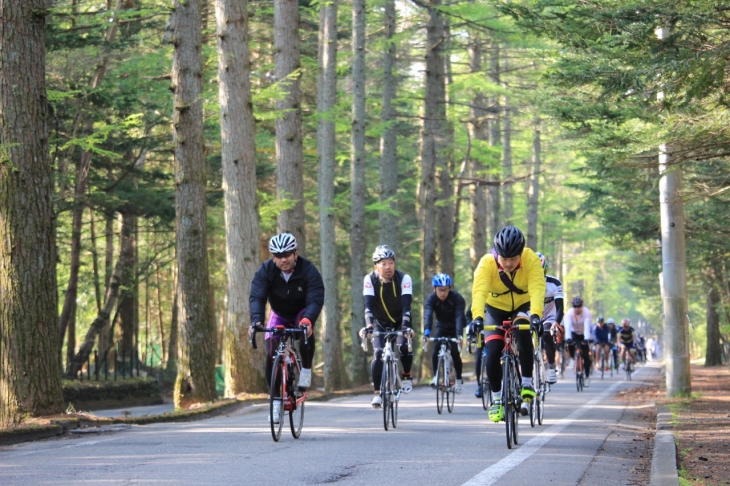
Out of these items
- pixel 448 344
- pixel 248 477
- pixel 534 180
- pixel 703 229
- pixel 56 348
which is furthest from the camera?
pixel 534 180

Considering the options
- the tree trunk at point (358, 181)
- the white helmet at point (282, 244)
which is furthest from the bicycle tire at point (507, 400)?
the tree trunk at point (358, 181)

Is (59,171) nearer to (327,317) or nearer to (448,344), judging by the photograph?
(327,317)

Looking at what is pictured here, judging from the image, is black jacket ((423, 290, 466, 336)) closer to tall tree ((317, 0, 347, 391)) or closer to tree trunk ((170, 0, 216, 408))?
tree trunk ((170, 0, 216, 408))

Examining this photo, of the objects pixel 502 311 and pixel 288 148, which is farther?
pixel 288 148

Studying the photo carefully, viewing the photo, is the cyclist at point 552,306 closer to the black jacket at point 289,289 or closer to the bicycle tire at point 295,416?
the bicycle tire at point 295,416

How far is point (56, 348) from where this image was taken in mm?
12383

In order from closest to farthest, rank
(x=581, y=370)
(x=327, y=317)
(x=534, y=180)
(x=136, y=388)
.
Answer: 1. (x=581, y=370)
2. (x=327, y=317)
3. (x=136, y=388)
4. (x=534, y=180)

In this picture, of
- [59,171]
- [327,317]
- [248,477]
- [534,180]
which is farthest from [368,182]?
[248,477]

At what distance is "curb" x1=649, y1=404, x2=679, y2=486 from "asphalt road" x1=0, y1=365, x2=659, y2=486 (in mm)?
346

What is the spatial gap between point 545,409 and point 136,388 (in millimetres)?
15497

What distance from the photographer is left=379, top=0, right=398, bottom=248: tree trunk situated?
2984 cm

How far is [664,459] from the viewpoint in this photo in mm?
8586

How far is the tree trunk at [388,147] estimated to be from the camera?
2984cm

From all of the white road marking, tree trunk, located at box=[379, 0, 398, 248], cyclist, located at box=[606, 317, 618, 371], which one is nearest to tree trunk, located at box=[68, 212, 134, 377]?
tree trunk, located at box=[379, 0, 398, 248]
